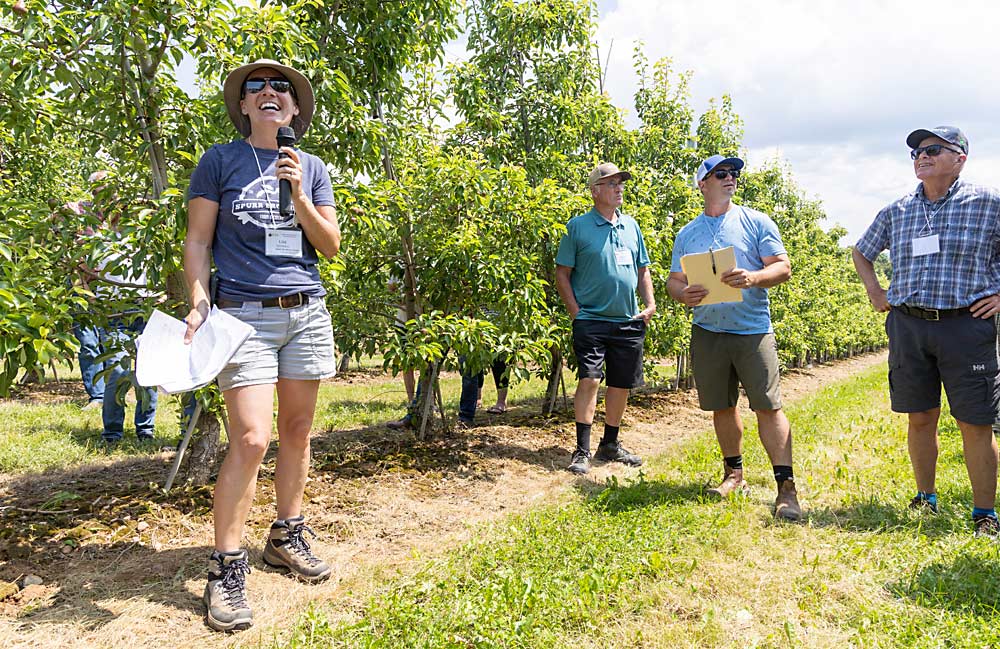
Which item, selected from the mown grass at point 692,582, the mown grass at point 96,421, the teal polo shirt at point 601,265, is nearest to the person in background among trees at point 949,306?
the mown grass at point 692,582

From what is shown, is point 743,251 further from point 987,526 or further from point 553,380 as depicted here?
point 553,380

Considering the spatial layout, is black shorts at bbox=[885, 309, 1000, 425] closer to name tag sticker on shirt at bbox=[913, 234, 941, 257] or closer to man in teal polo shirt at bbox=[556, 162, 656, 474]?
name tag sticker on shirt at bbox=[913, 234, 941, 257]

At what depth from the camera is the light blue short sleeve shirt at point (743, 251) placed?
4051 mm

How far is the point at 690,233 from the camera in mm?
4273

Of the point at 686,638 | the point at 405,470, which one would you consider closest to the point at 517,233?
the point at 405,470

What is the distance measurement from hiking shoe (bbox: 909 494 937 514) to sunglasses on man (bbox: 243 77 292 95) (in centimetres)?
383

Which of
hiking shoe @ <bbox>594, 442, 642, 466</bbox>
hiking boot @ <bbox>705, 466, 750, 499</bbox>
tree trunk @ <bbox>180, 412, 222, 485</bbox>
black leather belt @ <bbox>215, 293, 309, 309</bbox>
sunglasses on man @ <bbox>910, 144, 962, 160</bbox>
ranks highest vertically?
sunglasses on man @ <bbox>910, 144, 962, 160</bbox>

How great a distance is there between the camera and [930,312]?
12.0 feet

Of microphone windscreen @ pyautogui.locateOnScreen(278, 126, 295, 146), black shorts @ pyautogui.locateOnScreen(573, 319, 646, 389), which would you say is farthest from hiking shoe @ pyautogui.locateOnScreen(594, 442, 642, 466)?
microphone windscreen @ pyautogui.locateOnScreen(278, 126, 295, 146)

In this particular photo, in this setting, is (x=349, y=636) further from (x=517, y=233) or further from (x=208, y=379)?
(x=517, y=233)

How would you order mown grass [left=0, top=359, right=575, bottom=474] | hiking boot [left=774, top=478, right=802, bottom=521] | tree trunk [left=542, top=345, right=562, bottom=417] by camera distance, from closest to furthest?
1. hiking boot [left=774, top=478, right=802, bottom=521]
2. mown grass [left=0, top=359, right=575, bottom=474]
3. tree trunk [left=542, top=345, right=562, bottom=417]

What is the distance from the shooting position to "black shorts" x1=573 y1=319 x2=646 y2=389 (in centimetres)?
511

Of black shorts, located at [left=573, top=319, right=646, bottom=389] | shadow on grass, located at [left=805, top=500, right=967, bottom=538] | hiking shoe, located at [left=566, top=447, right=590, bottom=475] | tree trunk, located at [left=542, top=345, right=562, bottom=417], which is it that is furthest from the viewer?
tree trunk, located at [left=542, top=345, right=562, bottom=417]

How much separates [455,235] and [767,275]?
217cm
